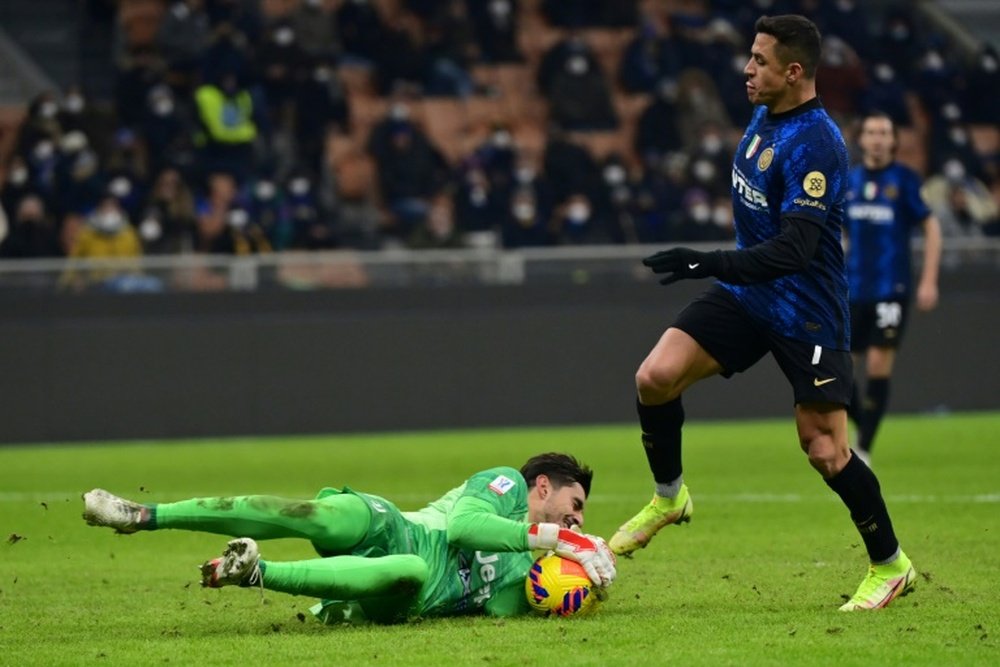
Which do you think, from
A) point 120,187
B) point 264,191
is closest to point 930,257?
point 264,191

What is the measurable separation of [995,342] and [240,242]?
8.01m

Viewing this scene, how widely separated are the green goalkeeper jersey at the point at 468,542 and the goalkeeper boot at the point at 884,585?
50.1 inches

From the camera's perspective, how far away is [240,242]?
703 inches

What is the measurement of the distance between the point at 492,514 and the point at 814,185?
1725mm

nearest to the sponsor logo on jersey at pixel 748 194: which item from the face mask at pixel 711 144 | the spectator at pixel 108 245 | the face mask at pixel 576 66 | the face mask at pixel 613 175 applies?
the spectator at pixel 108 245

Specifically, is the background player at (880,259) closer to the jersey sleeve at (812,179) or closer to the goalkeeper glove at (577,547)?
the jersey sleeve at (812,179)

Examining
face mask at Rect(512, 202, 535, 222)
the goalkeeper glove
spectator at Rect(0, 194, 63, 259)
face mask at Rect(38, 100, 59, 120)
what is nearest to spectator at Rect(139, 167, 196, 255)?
spectator at Rect(0, 194, 63, 259)

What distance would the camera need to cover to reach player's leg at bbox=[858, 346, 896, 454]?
1178 cm

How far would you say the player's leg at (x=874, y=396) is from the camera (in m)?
11.8

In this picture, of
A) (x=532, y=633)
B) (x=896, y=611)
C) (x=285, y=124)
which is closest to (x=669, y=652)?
(x=532, y=633)

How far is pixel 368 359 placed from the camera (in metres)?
17.4

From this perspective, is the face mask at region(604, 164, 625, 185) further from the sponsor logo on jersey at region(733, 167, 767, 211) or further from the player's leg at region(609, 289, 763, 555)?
the sponsor logo on jersey at region(733, 167, 767, 211)

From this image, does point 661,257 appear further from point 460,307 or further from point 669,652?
point 460,307

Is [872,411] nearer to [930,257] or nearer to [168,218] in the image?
[930,257]
